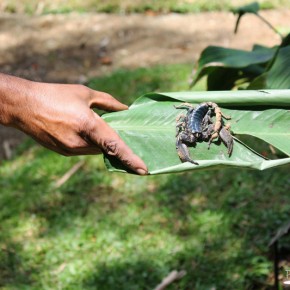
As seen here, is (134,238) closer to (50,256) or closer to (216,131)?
(50,256)

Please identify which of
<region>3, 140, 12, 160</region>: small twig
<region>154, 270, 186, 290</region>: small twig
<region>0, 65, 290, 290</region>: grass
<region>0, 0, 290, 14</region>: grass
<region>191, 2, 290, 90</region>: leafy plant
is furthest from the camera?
<region>0, 0, 290, 14</region>: grass

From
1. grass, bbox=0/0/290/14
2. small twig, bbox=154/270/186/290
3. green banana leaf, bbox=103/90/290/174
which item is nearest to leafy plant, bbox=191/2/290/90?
green banana leaf, bbox=103/90/290/174

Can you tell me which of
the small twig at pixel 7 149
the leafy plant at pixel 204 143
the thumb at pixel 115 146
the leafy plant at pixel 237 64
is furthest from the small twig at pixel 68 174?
the thumb at pixel 115 146

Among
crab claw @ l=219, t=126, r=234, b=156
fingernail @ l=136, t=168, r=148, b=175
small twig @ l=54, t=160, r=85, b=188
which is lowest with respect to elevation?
small twig @ l=54, t=160, r=85, b=188

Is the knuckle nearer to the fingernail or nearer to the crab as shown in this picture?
the fingernail

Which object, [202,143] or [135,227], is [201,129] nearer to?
[202,143]

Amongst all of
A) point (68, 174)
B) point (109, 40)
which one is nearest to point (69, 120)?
point (68, 174)

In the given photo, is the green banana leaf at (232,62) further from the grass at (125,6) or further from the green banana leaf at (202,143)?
the grass at (125,6)
